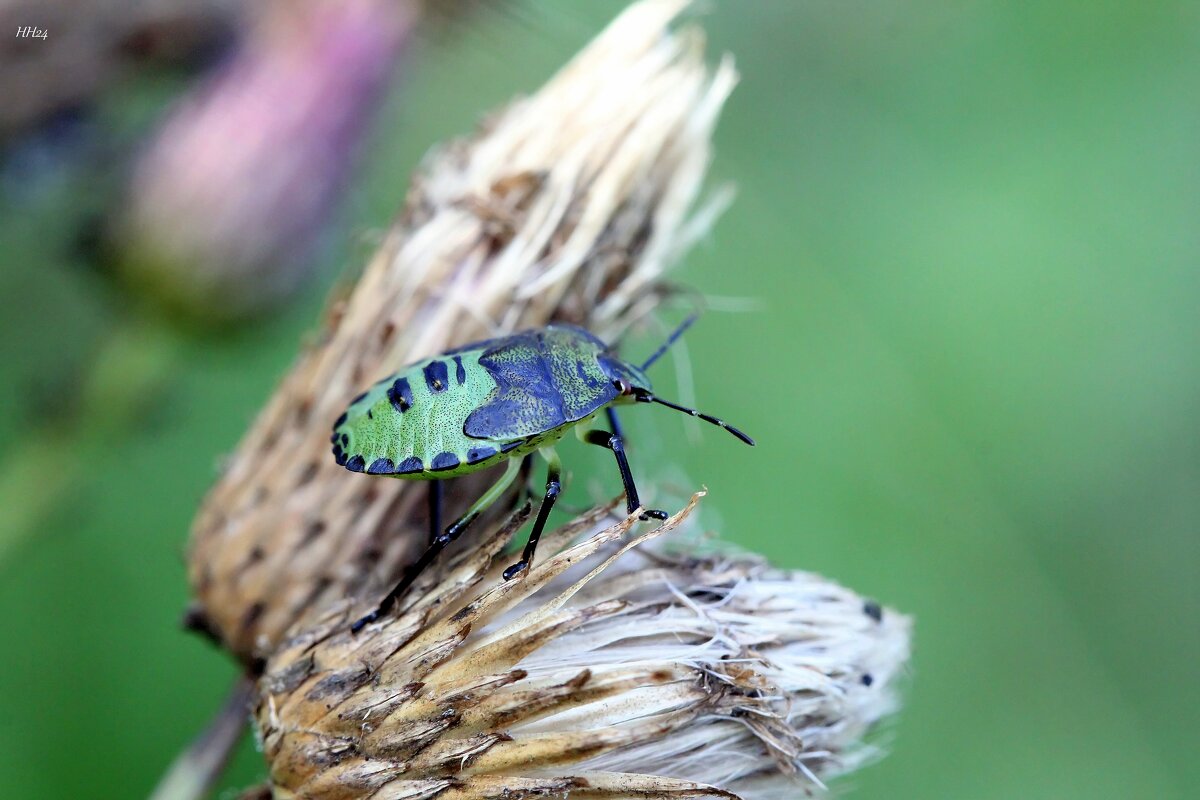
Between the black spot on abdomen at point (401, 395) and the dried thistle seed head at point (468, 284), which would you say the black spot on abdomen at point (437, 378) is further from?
the dried thistle seed head at point (468, 284)

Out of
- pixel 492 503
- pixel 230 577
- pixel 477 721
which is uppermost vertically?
pixel 492 503

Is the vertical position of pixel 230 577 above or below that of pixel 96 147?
below

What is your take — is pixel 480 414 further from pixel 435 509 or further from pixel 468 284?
pixel 468 284

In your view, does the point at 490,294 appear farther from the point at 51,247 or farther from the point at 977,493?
the point at 977,493

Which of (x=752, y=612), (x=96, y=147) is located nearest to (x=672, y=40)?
(x=752, y=612)

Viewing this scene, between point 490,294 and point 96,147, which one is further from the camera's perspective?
point 96,147

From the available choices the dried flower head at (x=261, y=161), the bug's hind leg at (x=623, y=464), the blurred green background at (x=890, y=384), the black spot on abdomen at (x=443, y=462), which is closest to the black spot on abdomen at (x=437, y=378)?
the black spot on abdomen at (x=443, y=462)
